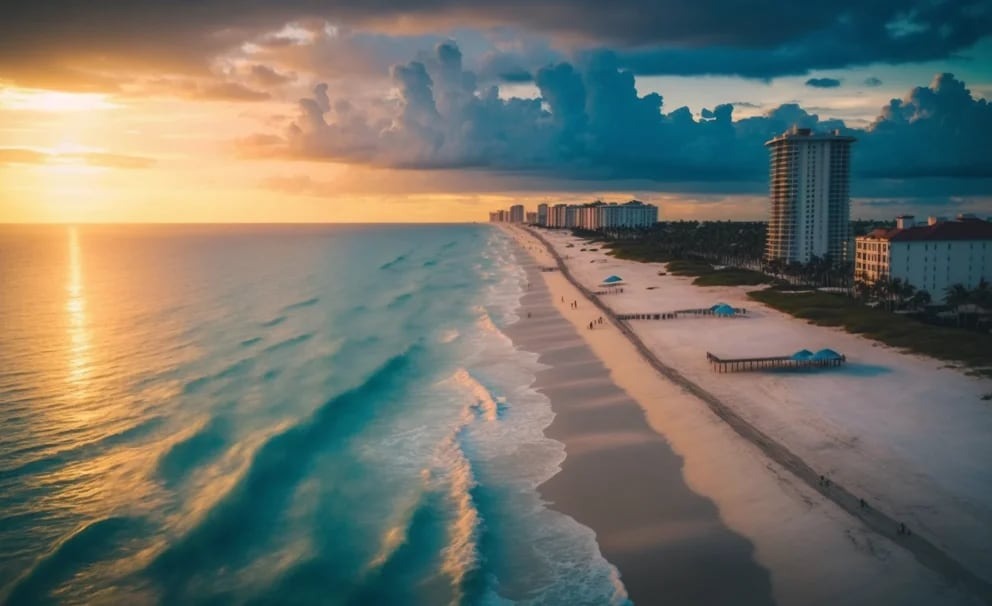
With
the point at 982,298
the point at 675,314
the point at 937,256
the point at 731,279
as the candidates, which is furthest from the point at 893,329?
the point at 731,279

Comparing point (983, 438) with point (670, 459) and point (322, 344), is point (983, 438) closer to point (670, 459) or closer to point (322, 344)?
point (670, 459)

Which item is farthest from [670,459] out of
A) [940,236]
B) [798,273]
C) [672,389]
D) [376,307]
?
[798,273]

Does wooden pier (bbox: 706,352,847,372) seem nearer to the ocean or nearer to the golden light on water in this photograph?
the ocean

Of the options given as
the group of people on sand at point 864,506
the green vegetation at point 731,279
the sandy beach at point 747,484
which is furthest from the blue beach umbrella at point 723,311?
the group of people on sand at point 864,506

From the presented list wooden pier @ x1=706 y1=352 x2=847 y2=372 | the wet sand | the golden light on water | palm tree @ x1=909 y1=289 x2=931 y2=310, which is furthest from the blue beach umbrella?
the golden light on water

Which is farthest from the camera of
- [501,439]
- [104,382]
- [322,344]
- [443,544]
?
[322,344]

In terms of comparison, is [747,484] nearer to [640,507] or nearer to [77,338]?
[640,507]
